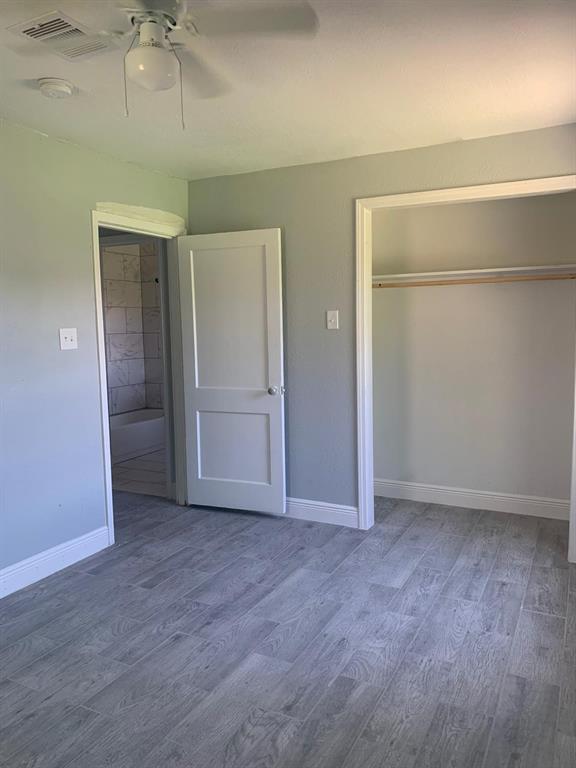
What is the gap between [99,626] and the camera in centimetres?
264

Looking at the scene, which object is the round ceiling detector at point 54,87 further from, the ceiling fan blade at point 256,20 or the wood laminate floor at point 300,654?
the wood laminate floor at point 300,654

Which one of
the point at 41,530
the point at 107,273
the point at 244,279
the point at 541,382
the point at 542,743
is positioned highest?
the point at 107,273

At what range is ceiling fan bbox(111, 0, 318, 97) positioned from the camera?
1.84m

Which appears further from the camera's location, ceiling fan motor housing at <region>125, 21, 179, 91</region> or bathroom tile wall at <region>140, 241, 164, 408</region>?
bathroom tile wall at <region>140, 241, 164, 408</region>

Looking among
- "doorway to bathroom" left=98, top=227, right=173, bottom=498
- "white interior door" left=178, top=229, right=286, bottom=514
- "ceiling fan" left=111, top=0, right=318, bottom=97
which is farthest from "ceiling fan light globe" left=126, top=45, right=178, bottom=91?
"doorway to bathroom" left=98, top=227, right=173, bottom=498

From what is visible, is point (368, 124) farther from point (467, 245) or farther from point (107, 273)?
point (107, 273)

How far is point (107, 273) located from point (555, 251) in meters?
5.28

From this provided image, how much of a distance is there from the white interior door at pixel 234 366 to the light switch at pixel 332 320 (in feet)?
1.03

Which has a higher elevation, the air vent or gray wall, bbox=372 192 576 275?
the air vent

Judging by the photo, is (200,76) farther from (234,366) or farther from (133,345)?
(133,345)

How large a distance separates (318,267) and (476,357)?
1.28 m

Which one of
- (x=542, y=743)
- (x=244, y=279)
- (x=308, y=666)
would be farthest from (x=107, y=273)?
(x=542, y=743)

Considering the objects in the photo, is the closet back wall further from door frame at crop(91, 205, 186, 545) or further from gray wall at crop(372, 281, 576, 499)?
door frame at crop(91, 205, 186, 545)

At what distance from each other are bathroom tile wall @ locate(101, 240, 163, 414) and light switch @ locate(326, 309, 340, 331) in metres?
4.01
